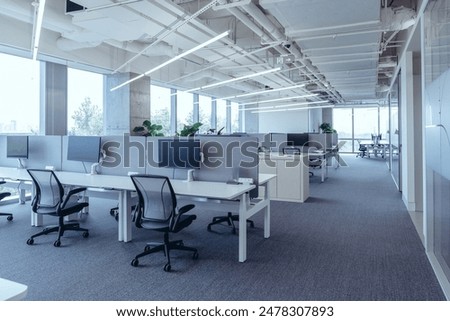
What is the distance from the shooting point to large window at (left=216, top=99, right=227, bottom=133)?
13231 mm

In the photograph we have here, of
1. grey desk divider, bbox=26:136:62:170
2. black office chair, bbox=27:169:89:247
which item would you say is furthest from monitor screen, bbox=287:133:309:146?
black office chair, bbox=27:169:89:247

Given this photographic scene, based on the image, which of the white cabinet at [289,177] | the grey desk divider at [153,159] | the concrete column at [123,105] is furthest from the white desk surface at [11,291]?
the concrete column at [123,105]

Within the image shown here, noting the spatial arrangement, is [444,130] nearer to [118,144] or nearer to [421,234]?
[421,234]

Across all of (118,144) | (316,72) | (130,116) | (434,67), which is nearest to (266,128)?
(316,72)

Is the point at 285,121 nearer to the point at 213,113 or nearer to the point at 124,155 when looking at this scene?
the point at 213,113

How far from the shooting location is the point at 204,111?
12.3 meters

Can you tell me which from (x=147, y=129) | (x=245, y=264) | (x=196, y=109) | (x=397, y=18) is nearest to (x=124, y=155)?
(x=245, y=264)

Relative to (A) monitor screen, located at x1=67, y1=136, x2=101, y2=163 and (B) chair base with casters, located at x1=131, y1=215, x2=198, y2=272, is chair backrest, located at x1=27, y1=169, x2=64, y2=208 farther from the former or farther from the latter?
(B) chair base with casters, located at x1=131, y1=215, x2=198, y2=272

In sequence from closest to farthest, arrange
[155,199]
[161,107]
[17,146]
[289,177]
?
[155,199], [17,146], [289,177], [161,107]

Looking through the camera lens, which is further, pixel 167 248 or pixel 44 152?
pixel 44 152

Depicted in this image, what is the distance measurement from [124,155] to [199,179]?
3.97 ft

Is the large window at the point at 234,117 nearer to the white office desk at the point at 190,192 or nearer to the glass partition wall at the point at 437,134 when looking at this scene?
the white office desk at the point at 190,192

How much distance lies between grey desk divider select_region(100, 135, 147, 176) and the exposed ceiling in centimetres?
158
